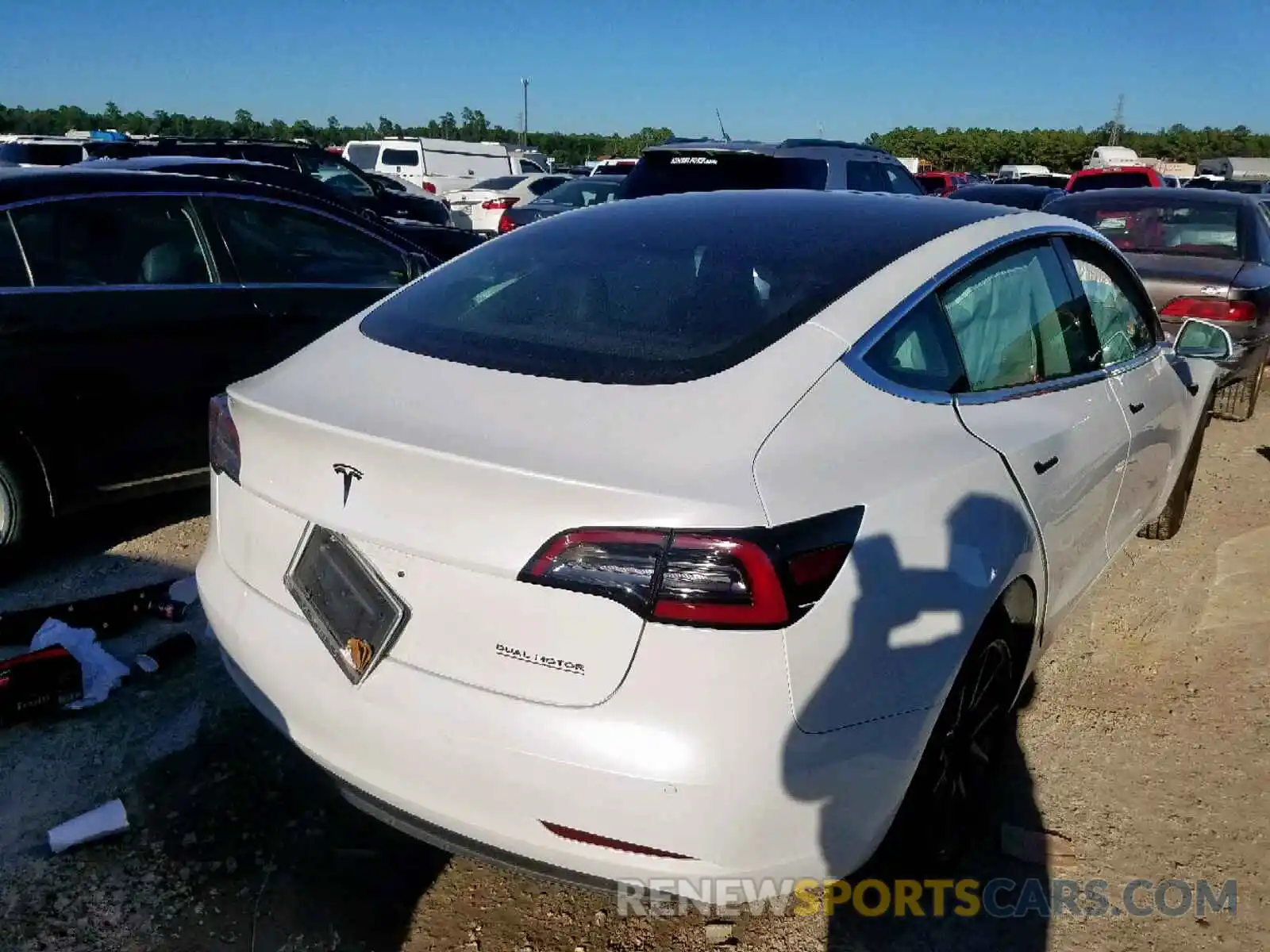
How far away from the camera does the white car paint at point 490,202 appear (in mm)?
17969

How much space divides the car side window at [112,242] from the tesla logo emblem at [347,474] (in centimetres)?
277

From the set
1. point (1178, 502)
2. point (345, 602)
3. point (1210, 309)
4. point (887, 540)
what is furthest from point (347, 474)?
point (1210, 309)

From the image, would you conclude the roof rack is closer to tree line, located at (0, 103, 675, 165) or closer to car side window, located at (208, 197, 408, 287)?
car side window, located at (208, 197, 408, 287)

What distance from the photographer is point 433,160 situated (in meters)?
28.5

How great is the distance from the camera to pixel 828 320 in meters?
2.41

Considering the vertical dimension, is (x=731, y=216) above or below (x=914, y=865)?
above

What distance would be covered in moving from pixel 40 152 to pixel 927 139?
74.6m

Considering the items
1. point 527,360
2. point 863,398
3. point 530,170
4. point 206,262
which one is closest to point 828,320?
point 863,398

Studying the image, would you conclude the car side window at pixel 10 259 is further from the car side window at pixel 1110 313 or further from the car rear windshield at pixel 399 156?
the car rear windshield at pixel 399 156

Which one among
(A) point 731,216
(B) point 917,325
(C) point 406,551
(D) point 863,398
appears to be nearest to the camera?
(C) point 406,551

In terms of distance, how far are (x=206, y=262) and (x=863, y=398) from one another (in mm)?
3541

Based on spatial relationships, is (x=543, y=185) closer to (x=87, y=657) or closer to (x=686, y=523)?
(x=87, y=657)

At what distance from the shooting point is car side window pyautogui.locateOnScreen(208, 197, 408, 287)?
4.92 meters

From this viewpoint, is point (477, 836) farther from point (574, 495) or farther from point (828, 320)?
point (828, 320)
